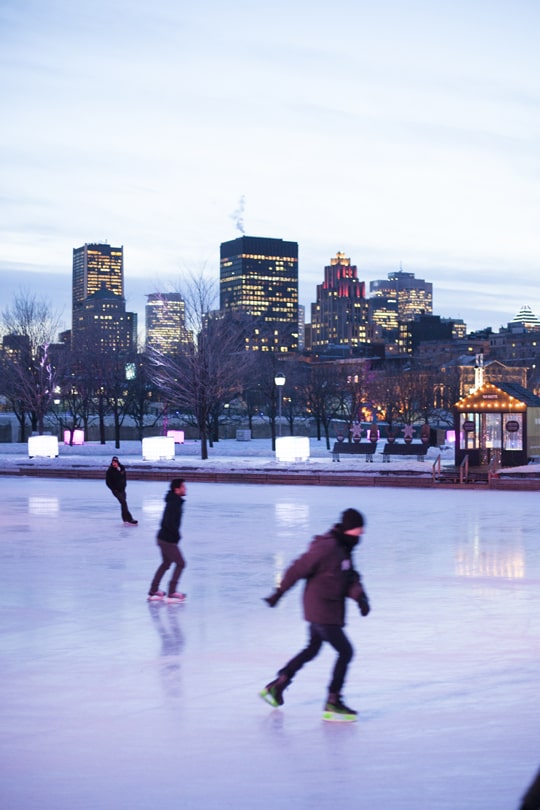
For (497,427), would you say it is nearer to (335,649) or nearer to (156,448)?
(156,448)

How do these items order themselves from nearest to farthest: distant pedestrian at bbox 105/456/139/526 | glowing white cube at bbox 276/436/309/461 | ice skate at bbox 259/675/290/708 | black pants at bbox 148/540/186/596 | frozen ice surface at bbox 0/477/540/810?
frozen ice surface at bbox 0/477/540/810
ice skate at bbox 259/675/290/708
black pants at bbox 148/540/186/596
distant pedestrian at bbox 105/456/139/526
glowing white cube at bbox 276/436/309/461

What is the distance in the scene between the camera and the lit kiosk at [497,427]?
37812 millimetres

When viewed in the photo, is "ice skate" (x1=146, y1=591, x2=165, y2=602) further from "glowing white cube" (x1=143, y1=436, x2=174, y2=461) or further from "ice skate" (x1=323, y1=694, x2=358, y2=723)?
"glowing white cube" (x1=143, y1=436, x2=174, y2=461)

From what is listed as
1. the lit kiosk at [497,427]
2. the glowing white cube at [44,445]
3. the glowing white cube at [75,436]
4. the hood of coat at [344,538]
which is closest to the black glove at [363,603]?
the hood of coat at [344,538]

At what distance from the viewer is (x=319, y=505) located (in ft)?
86.7

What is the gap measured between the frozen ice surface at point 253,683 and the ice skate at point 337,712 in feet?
0.33

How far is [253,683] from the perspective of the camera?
861cm

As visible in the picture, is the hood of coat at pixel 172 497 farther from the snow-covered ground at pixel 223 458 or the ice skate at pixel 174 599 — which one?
the snow-covered ground at pixel 223 458

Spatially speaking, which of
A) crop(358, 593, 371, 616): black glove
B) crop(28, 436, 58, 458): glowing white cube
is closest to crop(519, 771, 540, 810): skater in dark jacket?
crop(358, 593, 371, 616): black glove

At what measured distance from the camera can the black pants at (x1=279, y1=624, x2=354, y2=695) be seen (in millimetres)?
7402

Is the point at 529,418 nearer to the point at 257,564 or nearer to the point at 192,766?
the point at 257,564

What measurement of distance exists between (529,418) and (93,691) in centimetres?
3148

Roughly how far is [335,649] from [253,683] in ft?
4.57

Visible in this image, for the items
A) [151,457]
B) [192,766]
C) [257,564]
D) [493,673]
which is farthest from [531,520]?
[151,457]
